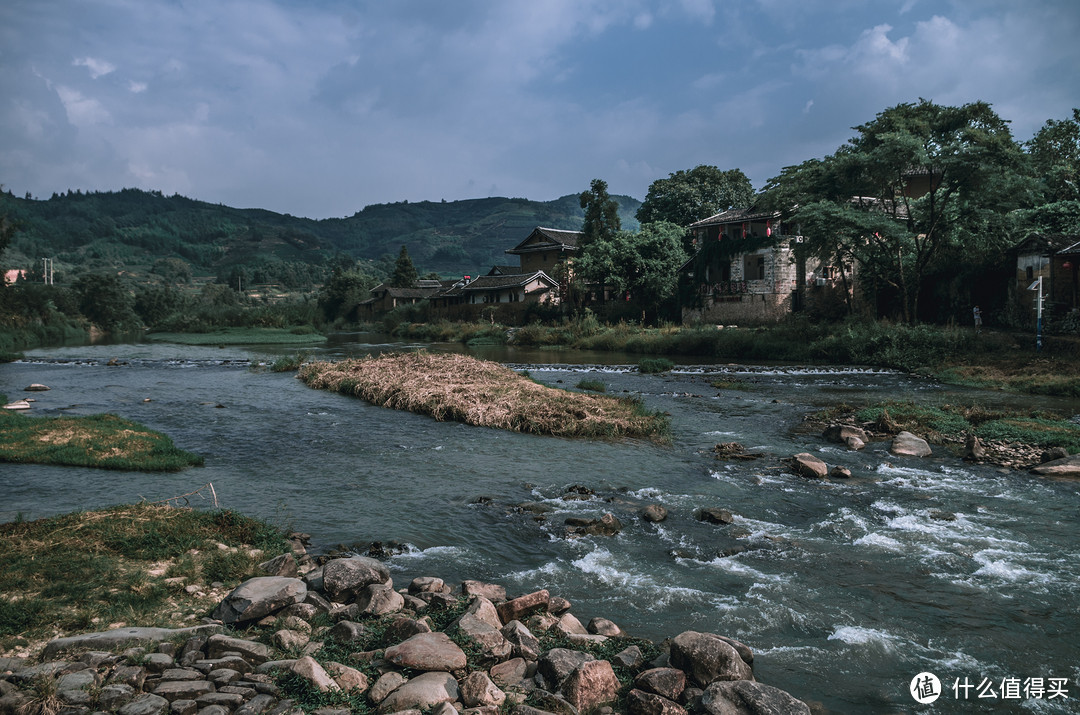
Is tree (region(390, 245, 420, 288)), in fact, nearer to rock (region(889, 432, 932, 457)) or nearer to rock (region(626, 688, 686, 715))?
rock (region(889, 432, 932, 457))

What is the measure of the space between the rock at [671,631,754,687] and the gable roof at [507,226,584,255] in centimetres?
6234

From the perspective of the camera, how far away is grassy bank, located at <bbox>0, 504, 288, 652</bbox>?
17.4 feet

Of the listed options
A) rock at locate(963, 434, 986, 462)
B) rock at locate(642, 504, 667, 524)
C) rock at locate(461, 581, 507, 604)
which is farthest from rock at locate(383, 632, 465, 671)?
rock at locate(963, 434, 986, 462)

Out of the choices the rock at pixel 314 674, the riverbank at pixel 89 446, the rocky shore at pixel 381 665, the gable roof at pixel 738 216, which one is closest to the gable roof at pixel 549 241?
the gable roof at pixel 738 216

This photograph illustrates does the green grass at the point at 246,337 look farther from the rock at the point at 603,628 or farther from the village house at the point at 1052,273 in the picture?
the rock at the point at 603,628

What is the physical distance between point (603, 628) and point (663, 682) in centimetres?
111

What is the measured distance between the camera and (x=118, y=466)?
36.5ft

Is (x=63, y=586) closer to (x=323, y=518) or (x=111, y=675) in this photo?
(x=111, y=675)

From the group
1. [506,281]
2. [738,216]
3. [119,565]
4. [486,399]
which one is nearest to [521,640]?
[119,565]

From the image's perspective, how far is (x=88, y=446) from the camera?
38.8 ft

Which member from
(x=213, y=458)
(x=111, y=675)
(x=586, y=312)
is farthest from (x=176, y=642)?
(x=586, y=312)

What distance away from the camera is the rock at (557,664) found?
4.66 meters

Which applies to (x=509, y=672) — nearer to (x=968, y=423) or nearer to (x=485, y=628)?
(x=485, y=628)

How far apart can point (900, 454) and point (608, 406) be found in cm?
645
